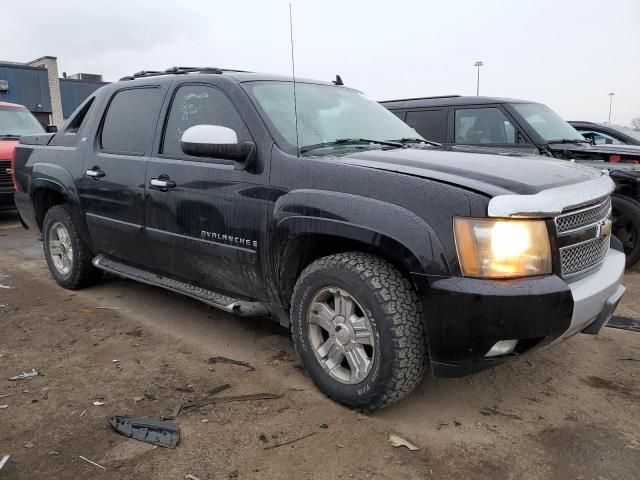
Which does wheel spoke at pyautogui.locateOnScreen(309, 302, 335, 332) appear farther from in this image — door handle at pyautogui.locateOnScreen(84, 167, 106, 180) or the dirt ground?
door handle at pyautogui.locateOnScreen(84, 167, 106, 180)

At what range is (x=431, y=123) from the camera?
6410 mm

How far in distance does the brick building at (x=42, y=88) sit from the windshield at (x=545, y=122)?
21.6m

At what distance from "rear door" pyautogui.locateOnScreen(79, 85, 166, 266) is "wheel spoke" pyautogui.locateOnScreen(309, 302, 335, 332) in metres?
1.60

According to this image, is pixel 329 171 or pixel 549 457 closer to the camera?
pixel 549 457

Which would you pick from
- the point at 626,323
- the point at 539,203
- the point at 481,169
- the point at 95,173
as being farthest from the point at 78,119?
the point at 626,323

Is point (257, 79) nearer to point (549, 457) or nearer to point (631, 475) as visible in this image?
point (549, 457)

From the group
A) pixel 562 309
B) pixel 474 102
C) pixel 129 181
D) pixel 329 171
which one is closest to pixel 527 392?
pixel 562 309

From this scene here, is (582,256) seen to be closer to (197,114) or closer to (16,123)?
(197,114)

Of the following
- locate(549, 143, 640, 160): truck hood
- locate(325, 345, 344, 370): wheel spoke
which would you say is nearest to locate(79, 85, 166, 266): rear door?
locate(325, 345, 344, 370): wheel spoke

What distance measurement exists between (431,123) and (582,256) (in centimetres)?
413

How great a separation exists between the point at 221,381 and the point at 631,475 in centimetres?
209

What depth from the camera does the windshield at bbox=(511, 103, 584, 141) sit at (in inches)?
231

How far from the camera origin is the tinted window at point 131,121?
3.82 meters

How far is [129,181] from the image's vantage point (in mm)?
3824
